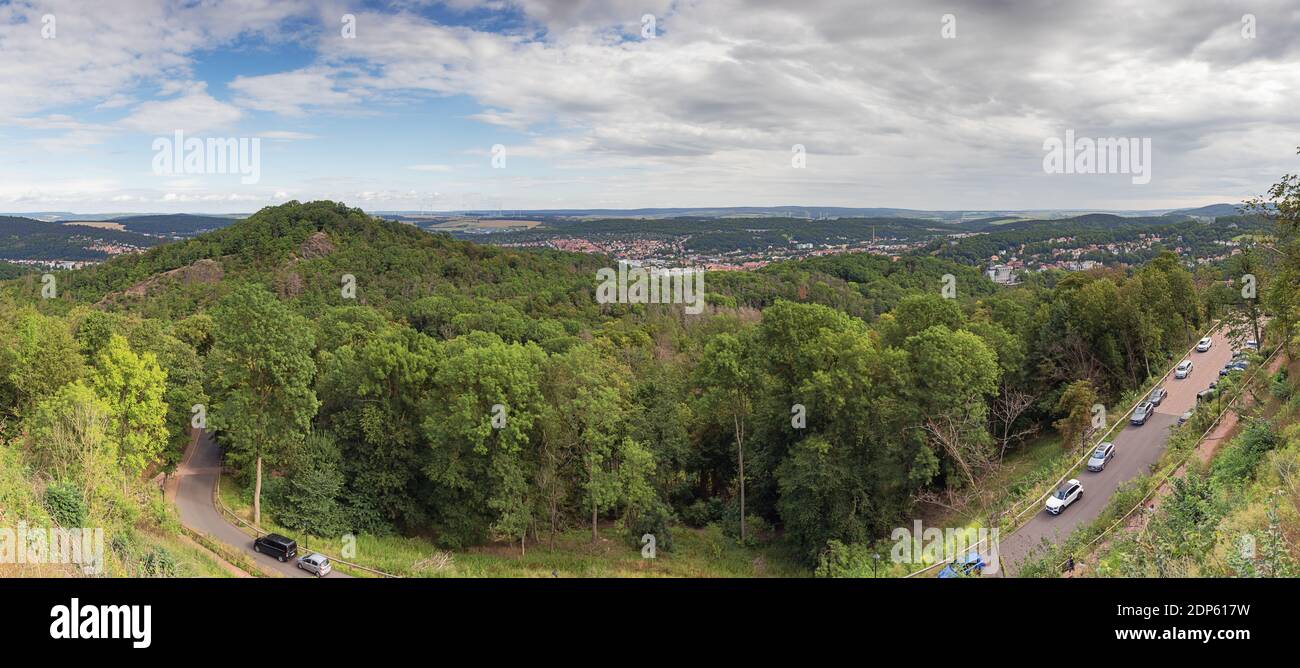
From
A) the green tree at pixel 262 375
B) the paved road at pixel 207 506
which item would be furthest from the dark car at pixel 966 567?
the green tree at pixel 262 375

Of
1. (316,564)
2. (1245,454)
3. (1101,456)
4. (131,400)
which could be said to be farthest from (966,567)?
(131,400)

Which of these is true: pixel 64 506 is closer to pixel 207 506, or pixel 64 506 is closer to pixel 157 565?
pixel 157 565

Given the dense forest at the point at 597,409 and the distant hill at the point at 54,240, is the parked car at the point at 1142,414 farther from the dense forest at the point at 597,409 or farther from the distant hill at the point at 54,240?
the distant hill at the point at 54,240

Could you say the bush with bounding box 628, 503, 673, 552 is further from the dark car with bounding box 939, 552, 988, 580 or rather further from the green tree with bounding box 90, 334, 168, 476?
→ the green tree with bounding box 90, 334, 168, 476
